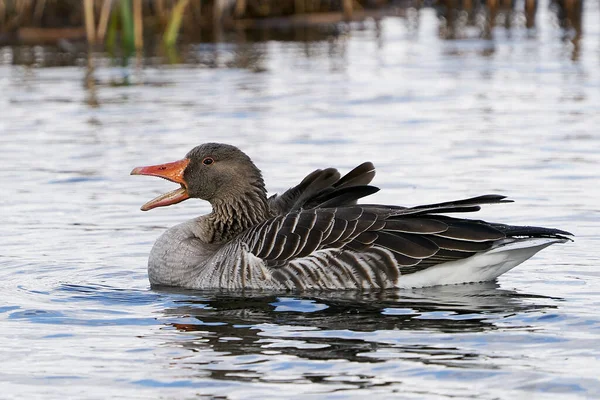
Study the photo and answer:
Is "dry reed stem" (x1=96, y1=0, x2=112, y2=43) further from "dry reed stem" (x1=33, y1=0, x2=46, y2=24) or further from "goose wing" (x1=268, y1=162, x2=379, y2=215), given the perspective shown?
"goose wing" (x1=268, y1=162, x2=379, y2=215)

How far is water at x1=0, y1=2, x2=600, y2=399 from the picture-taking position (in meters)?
8.28

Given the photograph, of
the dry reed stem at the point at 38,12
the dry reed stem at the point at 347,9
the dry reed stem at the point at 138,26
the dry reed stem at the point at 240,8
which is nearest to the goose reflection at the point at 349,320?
the dry reed stem at the point at 138,26

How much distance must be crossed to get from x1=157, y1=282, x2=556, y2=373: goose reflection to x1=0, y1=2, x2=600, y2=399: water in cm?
3

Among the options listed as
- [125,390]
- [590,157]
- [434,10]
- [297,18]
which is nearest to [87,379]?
[125,390]

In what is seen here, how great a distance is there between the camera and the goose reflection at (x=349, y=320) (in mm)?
8711

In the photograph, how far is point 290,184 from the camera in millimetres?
15562

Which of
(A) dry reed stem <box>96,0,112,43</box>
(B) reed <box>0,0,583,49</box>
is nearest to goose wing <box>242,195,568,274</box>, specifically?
(B) reed <box>0,0,583,49</box>

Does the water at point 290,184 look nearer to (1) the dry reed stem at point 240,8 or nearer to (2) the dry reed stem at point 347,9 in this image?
(2) the dry reed stem at point 347,9

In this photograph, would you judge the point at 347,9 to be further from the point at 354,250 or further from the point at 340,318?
the point at 340,318

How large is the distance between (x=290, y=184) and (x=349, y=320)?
6065 millimetres

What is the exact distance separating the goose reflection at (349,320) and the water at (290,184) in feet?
0.10

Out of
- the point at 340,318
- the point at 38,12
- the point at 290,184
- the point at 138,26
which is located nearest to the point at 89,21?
the point at 138,26

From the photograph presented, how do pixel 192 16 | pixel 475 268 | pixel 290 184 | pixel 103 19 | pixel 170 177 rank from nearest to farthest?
pixel 475 268 → pixel 170 177 → pixel 290 184 → pixel 103 19 → pixel 192 16

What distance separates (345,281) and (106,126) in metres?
10.9
